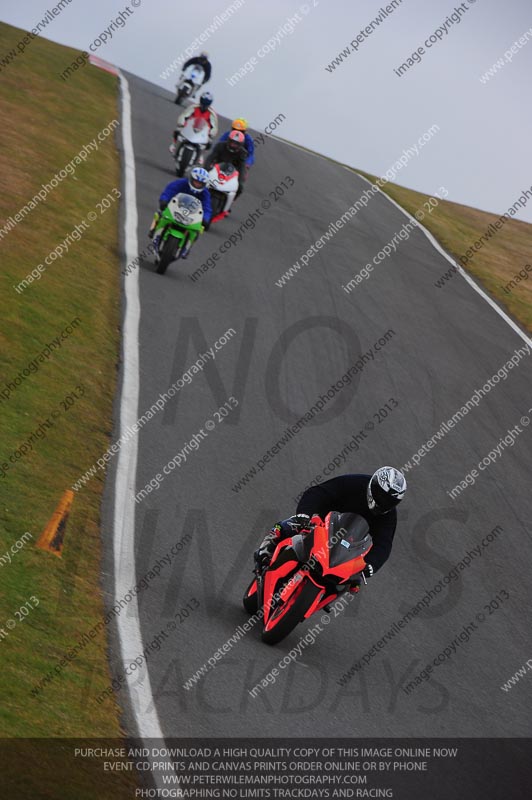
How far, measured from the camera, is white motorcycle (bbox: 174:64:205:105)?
117 feet

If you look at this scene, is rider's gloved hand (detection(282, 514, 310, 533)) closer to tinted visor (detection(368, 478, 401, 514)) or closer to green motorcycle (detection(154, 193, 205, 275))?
tinted visor (detection(368, 478, 401, 514))

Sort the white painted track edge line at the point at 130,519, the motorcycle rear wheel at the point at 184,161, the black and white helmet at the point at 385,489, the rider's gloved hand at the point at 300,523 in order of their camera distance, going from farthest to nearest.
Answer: the motorcycle rear wheel at the point at 184,161 → the rider's gloved hand at the point at 300,523 → the black and white helmet at the point at 385,489 → the white painted track edge line at the point at 130,519

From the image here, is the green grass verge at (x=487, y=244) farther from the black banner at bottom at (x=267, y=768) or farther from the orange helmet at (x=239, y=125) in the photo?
the black banner at bottom at (x=267, y=768)

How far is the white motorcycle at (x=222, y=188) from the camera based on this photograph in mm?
22125

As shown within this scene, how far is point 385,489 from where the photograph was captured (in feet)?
29.5

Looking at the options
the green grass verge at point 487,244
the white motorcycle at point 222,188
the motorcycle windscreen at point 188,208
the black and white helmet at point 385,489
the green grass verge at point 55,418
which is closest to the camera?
the green grass verge at point 55,418

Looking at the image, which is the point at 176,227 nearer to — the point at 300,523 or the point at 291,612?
the point at 300,523

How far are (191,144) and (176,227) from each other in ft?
26.0

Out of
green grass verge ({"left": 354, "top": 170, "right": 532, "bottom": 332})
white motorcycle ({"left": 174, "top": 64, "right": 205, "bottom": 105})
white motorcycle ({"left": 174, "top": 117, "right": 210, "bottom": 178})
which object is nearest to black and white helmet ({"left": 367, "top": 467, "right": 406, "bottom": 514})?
green grass verge ({"left": 354, "top": 170, "right": 532, "bottom": 332})

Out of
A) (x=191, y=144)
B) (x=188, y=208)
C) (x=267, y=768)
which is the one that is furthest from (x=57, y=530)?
(x=191, y=144)

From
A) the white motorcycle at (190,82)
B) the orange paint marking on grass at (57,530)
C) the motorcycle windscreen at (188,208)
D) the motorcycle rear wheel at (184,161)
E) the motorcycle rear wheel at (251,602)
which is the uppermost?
the motorcycle rear wheel at (251,602)

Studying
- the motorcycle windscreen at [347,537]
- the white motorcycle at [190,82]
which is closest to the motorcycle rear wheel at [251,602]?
the motorcycle windscreen at [347,537]

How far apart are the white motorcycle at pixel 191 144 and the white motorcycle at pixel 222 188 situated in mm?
2379

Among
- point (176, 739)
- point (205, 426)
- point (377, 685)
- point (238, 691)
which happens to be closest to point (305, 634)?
point (377, 685)
